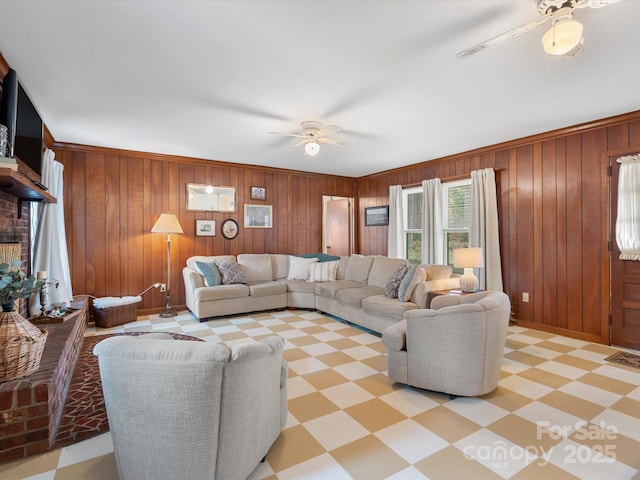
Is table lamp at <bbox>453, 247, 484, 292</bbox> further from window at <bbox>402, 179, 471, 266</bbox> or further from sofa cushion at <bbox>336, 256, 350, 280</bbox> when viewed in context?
Answer: sofa cushion at <bbox>336, 256, 350, 280</bbox>

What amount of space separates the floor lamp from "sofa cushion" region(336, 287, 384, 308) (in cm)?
252

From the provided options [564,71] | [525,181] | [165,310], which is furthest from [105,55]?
[525,181]

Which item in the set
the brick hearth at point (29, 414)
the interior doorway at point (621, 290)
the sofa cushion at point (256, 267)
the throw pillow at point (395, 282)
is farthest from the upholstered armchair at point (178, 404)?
the interior doorway at point (621, 290)

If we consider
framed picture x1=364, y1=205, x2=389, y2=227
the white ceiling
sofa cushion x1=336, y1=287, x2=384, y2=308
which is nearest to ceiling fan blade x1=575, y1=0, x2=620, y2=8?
the white ceiling

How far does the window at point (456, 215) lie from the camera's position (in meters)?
5.01

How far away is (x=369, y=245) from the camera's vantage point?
678 centimetres

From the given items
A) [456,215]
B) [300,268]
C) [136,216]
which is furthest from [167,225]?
[456,215]

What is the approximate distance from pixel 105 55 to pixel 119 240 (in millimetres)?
3199

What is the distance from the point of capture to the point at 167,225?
4.71m

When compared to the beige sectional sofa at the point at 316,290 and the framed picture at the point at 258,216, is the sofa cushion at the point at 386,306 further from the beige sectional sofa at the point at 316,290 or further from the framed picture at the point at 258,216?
the framed picture at the point at 258,216

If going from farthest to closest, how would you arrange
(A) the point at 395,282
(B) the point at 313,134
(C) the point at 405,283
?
(A) the point at 395,282 < (C) the point at 405,283 < (B) the point at 313,134

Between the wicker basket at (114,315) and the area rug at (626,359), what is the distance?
5.51 metres

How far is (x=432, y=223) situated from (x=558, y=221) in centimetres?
173

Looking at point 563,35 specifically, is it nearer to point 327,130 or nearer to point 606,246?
point 327,130
